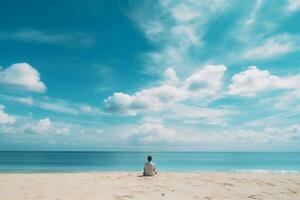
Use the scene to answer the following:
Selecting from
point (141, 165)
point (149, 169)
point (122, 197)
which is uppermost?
point (149, 169)

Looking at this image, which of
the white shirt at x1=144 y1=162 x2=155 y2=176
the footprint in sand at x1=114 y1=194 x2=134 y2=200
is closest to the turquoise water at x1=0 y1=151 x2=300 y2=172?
the white shirt at x1=144 y1=162 x2=155 y2=176

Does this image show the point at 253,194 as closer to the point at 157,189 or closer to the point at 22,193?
the point at 157,189

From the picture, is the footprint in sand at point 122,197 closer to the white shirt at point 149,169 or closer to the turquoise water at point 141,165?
the white shirt at point 149,169

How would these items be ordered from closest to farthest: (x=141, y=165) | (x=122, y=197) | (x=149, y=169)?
(x=122, y=197)
(x=149, y=169)
(x=141, y=165)

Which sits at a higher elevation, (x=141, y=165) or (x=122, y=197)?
(x=122, y=197)

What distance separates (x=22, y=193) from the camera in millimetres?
11336

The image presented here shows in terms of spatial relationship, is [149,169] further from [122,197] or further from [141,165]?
[141,165]

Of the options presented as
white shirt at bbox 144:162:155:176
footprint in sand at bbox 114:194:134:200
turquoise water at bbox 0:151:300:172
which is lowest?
turquoise water at bbox 0:151:300:172

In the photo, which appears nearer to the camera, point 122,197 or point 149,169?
point 122,197

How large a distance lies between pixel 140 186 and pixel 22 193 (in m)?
5.30

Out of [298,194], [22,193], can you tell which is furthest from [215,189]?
[22,193]

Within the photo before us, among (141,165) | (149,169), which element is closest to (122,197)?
(149,169)

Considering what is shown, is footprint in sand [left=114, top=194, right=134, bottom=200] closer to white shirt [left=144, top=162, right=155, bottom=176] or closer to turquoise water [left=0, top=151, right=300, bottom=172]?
white shirt [left=144, top=162, right=155, bottom=176]

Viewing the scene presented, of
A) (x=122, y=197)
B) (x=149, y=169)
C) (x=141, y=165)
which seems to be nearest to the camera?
(x=122, y=197)
